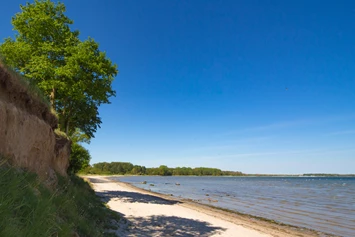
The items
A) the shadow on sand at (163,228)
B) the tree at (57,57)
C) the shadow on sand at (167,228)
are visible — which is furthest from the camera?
the tree at (57,57)

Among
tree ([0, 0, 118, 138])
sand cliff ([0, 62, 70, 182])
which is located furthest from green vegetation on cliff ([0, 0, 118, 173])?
sand cliff ([0, 62, 70, 182])

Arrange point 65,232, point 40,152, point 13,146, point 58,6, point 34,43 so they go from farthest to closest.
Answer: point 58,6, point 34,43, point 40,152, point 13,146, point 65,232

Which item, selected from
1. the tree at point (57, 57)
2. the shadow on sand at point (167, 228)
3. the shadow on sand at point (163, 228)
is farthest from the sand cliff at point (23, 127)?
Answer: the tree at point (57, 57)

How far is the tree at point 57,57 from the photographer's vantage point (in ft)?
57.8

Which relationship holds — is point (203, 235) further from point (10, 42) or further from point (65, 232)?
point (10, 42)

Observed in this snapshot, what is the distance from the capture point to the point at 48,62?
17.6 meters

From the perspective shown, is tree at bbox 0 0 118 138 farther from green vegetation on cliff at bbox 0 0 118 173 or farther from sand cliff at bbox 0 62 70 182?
sand cliff at bbox 0 62 70 182

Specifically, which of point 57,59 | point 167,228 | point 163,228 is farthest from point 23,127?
point 57,59

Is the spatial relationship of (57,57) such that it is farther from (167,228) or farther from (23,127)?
(167,228)

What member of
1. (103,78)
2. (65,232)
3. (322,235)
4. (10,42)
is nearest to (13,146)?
(65,232)

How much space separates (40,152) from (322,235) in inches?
695

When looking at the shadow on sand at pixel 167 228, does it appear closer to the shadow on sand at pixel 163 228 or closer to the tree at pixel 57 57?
the shadow on sand at pixel 163 228

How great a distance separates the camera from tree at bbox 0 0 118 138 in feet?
57.8

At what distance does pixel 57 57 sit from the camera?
1952 centimetres
